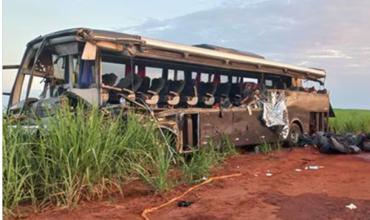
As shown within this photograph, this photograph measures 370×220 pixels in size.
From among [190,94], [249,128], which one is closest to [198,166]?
[190,94]

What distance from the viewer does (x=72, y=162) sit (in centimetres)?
628

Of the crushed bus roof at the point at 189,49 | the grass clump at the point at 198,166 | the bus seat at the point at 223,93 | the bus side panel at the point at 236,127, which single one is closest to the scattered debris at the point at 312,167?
the grass clump at the point at 198,166

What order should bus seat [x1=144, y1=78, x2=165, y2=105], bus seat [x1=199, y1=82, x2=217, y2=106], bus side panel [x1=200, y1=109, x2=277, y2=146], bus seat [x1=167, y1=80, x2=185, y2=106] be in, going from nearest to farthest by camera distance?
1. bus seat [x1=144, y1=78, x2=165, y2=105]
2. bus seat [x1=167, y1=80, x2=185, y2=106]
3. bus side panel [x1=200, y1=109, x2=277, y2=146]
4. bus seat [x1=199, y1=82, x2=217, y2=106]

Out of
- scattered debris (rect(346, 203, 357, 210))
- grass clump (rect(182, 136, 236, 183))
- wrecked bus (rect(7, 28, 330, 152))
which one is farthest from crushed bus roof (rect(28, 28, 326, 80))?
scattered debris (rect(346, 203, 357, 210))

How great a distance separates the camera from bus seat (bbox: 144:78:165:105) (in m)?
10.1

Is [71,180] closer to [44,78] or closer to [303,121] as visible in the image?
[44,78]

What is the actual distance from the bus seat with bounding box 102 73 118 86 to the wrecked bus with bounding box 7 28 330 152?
3 centimetres

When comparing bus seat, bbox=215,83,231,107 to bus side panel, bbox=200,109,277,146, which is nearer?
bus side panel, bbox=200,109,277,146

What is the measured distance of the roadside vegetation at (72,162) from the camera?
608 cm

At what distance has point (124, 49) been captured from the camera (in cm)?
940

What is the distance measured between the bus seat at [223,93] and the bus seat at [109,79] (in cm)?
373

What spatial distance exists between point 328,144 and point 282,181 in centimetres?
566

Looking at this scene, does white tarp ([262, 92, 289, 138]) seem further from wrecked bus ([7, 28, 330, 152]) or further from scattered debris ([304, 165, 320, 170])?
scattered debris ([304, 165, 320, 170])

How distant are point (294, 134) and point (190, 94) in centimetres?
509
